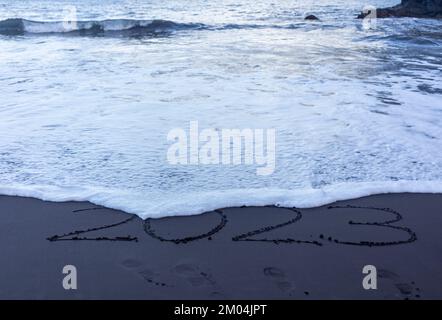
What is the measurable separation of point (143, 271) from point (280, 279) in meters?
0.82

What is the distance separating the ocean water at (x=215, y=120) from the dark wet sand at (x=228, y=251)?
248 millimetres

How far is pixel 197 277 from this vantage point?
2.86 m

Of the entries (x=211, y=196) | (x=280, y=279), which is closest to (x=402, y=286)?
(x=280, y=279)

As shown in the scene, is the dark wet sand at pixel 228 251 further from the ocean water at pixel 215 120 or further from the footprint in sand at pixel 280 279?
the ocean water at pixel 215 120

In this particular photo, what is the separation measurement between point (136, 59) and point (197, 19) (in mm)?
13820

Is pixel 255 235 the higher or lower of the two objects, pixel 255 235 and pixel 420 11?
the lower

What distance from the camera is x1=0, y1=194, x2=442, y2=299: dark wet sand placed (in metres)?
2.73

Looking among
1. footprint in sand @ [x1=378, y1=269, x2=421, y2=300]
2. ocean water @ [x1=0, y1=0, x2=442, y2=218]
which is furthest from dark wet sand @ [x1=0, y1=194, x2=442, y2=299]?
ocean water @ [x1=0, y1=0, x2=442, y2=218]

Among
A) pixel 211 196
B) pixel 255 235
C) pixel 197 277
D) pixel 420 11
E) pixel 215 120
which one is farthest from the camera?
pixel 420 11

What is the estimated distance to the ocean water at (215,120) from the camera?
4.13m

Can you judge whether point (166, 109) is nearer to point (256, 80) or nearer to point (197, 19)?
point (256, 80)

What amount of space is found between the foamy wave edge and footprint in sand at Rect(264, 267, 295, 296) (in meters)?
0.96

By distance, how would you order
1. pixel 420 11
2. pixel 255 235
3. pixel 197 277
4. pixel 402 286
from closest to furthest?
pixel 402 286 → pixel 197 277 → pixel 255 235 → pixel 420 11

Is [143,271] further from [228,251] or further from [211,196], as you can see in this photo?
[211,196]
